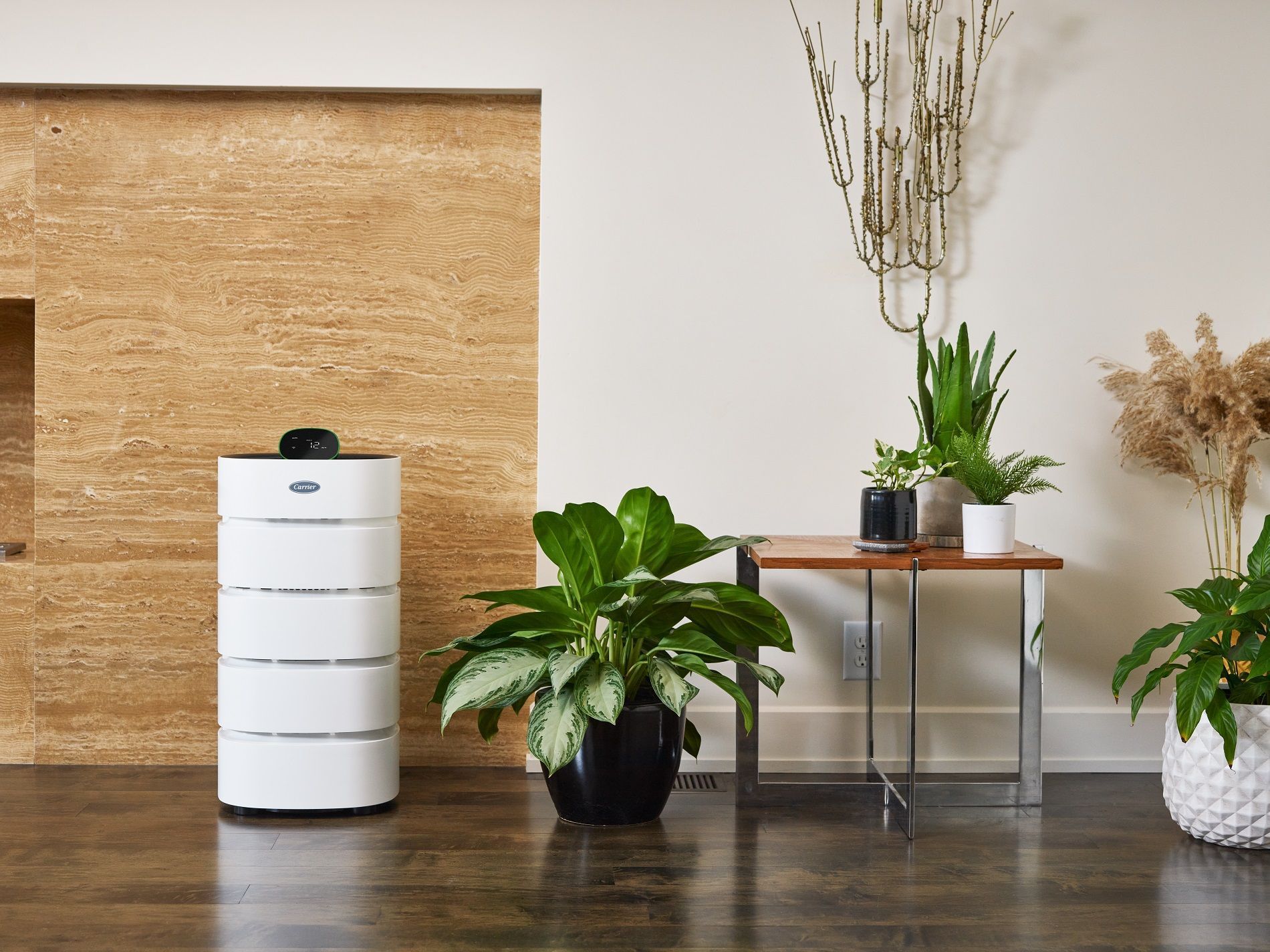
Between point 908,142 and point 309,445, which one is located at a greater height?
point 908,142

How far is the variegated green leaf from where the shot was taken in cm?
229

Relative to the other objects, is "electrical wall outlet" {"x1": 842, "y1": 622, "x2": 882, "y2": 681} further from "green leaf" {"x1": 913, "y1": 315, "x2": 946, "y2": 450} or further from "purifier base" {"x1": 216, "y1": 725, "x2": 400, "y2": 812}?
"purifier base" {"x1": 216, "y1": 725, "x2": 400, "y2": 812}

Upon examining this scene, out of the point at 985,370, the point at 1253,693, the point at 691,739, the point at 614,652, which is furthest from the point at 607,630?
the point at 1253,693

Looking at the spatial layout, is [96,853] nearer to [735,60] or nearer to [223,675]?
[223,675]

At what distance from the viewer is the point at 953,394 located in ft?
8.94

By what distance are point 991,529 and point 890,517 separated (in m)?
0.25

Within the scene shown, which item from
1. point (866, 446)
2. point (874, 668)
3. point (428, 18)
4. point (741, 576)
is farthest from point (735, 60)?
point (874, 668)

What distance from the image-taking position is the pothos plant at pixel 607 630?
2.34 meters

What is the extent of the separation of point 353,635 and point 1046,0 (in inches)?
97.1

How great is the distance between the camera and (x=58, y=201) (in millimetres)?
2990

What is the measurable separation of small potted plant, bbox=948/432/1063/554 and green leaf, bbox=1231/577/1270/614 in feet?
1.56

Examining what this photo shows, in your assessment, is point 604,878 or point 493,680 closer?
point 604,878

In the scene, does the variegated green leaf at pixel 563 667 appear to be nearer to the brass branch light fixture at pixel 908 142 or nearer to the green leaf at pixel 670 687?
the green leaf at pixel 670 687

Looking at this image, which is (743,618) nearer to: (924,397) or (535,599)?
(535,599)
